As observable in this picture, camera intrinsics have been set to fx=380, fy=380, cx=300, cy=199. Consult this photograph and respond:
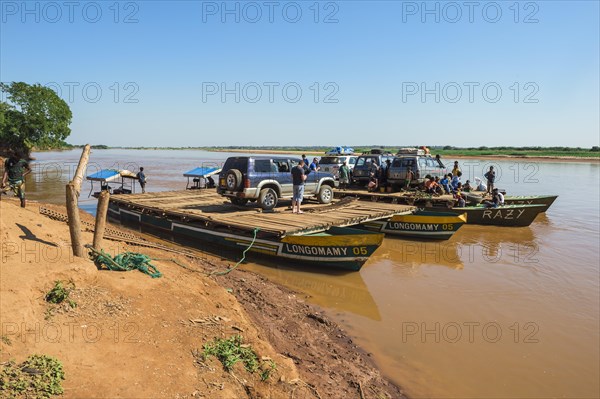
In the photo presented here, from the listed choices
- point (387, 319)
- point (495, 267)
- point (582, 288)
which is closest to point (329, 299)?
point (387, 319)

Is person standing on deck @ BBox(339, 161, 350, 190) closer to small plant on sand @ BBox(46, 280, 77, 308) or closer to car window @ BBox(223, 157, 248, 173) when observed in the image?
car window @ BBox(223, 157, 248, 173)

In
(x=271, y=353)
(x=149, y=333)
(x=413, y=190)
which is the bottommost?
(x=271, y=353)

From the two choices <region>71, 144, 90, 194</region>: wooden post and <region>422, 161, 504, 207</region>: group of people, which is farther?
<region>422, 161, 504, 207</region>: group of people

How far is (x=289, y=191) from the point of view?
13977mm

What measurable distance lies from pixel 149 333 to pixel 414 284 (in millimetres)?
7650

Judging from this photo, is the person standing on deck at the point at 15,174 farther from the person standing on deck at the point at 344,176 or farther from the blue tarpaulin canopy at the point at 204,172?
the person standing on deck at the point at 344,176

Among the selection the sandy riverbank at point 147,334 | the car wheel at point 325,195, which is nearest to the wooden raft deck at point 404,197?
the car wheel at point 325,195

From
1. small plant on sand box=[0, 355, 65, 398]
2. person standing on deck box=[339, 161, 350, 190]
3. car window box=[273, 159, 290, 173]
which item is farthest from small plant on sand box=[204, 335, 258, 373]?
person standing on deck box=[339, 161, 350, 190]

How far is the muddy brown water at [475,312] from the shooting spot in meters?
6.25

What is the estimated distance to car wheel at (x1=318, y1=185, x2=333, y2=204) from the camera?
1540 centimetres

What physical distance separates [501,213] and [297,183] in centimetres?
1015

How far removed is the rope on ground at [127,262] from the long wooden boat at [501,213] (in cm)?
1359

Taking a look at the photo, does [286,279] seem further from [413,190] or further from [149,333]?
[413,190]

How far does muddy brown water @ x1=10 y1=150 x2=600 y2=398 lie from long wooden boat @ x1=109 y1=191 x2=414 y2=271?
570 millimetres
